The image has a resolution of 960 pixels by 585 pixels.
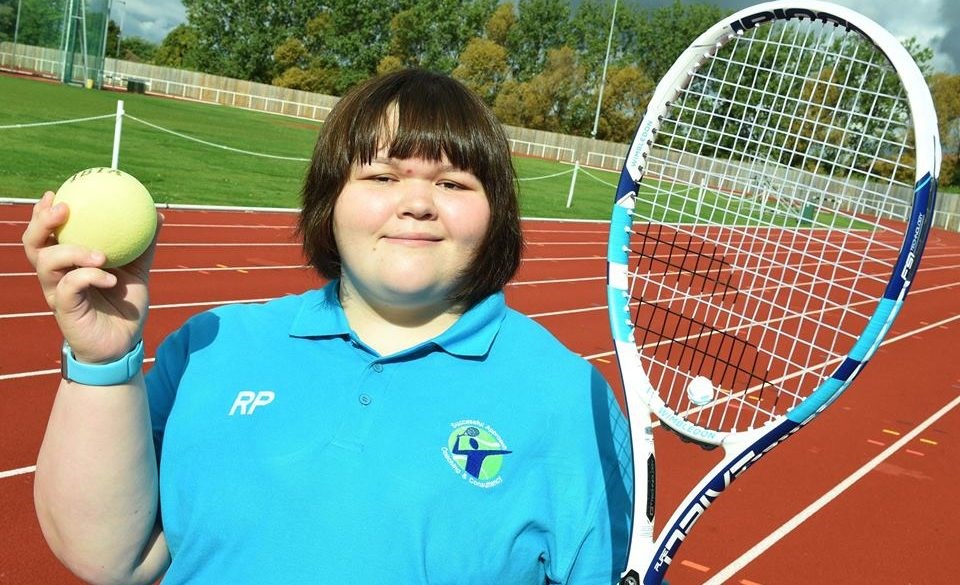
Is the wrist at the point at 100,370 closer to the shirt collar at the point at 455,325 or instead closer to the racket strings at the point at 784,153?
the shirt collar at the point at 455,325

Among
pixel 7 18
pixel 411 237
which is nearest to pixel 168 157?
pixel 411 237

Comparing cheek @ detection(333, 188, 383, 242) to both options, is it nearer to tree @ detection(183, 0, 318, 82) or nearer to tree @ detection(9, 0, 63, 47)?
tree @ detection(9, 0, 63, 47)

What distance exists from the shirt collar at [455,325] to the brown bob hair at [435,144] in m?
0.04

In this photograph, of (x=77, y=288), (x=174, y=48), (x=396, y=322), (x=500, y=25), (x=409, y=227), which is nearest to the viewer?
(x=77, y=288)

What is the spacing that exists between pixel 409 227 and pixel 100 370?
53 cm

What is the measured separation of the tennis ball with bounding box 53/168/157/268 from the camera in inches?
58.3

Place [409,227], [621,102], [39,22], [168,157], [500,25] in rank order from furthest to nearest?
[500,25], [621,102], [39,22], [168,157], [409,227]

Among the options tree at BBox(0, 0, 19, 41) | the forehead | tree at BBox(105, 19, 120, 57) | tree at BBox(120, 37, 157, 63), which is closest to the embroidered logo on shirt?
the forehead

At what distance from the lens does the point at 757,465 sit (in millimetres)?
6328

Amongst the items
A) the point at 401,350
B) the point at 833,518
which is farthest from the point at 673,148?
the point at 833,518

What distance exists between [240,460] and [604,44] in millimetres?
68007

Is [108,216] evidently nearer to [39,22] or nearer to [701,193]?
[701,193]

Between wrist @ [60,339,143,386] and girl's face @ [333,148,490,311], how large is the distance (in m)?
0.42

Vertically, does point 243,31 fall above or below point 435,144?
above
